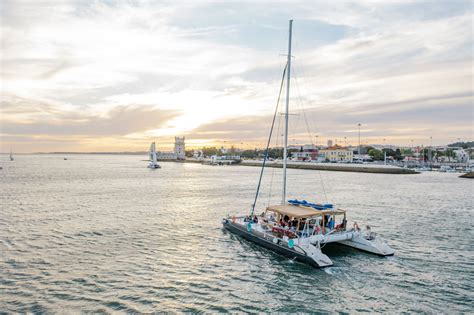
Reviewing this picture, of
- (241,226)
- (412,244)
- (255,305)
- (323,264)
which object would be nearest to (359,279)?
(323,264)

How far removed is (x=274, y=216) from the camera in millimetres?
23922

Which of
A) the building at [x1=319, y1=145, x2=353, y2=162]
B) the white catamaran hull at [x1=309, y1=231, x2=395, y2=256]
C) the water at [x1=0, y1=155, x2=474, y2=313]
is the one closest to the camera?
the water at [x1=0, y1=155, x2=474, y2=313]

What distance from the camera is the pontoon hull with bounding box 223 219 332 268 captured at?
56.1 ft

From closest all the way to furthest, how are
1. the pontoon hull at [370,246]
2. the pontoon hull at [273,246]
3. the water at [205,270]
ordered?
1. the water at [205,270]
2. the pontoon hull at [273,246]
3. the pontoon hull at [370,246]

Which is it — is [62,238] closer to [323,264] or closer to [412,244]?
[323,264]

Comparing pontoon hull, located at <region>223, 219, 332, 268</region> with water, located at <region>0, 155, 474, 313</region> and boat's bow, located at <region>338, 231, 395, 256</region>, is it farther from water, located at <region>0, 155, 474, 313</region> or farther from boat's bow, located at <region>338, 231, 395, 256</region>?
boat's bow, located at <region>338, 231, 395, 256</region>

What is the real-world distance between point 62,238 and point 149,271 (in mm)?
9952

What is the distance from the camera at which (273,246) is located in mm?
19625

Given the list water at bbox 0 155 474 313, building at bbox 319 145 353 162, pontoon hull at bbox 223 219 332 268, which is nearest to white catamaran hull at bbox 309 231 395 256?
water at bbox 0 155 474 313

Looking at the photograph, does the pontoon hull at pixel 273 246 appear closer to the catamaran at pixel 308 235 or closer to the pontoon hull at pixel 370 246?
the catamaran at pixel 308 235

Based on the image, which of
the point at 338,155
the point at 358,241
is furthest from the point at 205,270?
the point at 338,155

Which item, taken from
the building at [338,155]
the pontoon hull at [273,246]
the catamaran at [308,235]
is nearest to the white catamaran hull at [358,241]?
the catamaran at [308,235]

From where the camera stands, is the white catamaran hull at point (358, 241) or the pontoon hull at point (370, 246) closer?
the white catamaran hull at point (358, 241)

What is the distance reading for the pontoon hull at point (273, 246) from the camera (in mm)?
17094
